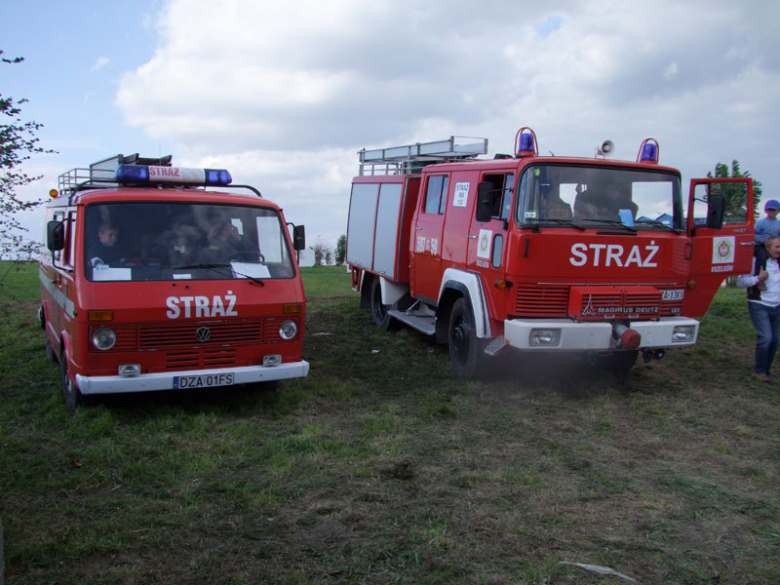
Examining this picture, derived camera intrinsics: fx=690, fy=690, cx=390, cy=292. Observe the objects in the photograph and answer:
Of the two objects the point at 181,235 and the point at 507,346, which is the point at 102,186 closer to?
the point at 181,235

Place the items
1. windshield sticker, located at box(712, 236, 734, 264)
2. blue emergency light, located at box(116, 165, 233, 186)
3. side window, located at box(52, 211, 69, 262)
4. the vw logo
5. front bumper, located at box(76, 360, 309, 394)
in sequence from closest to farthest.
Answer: front bumper, located at box(76, 360, 309, 394)
the vw logo
side window, located at box(52, 211, 69, 262)
blue emergency light, located at box(116, 165, 233, 186)
windshield sticker, located at box(712, 236, 734, 264)

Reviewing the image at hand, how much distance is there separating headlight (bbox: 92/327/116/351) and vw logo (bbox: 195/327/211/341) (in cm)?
70

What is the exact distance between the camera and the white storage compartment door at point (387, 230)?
34.2 ft

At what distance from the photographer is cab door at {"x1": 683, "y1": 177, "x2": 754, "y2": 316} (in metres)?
7.47

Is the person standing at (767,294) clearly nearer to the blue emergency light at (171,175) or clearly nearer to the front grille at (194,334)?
the front grille at (194,334)

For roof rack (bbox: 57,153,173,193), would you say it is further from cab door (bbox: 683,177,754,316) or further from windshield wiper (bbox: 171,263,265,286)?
cab door (bbox: 683,177,754,316)

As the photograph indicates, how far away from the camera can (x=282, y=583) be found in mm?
3617

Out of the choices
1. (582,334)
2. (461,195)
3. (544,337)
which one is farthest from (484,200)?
(582,334)

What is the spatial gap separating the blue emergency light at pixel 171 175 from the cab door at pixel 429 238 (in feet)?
9.49

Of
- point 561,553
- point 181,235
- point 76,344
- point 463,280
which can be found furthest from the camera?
point 463,280

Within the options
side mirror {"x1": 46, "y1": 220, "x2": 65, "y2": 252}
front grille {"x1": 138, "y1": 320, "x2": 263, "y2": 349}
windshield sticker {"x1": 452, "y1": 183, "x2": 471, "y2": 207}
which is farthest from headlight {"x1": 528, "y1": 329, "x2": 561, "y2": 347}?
side mirror {"x1": 46, "y1": 220, "x2": 65, "y2": 252}

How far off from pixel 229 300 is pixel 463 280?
2839mm

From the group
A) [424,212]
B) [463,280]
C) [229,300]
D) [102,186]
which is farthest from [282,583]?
[424,212]

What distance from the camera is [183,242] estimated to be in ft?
21.5
